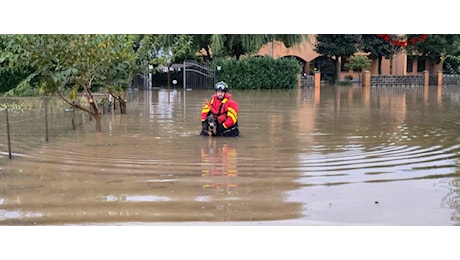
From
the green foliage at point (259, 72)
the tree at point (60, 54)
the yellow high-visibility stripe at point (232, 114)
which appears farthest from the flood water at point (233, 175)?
the green foliage at point (259, 72)

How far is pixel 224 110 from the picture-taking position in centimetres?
1002

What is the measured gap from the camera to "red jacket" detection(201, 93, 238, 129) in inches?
393

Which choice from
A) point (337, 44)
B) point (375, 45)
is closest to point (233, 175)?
point (337, 44)

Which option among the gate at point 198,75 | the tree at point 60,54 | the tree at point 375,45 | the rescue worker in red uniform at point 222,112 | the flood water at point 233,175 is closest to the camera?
the flood water at point 233,175

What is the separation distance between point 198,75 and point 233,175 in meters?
25.8

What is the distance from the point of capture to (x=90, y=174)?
22.6 ft

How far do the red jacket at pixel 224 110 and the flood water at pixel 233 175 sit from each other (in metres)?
0.31

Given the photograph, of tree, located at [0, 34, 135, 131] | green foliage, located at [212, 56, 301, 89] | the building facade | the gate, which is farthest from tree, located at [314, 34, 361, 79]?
tree, located at [0, 34, 135, 131]

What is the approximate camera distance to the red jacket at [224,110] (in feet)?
32.7

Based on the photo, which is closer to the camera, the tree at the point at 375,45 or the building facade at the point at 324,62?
the tree at the point at 375,45

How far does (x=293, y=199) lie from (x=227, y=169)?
1.70 m

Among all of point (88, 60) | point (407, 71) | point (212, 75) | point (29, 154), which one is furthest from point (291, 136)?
point (407, 71)

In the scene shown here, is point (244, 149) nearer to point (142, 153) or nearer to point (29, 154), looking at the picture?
point (142, 153)

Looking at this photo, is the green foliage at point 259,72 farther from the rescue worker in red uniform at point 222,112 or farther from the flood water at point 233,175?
the rescue worker in red uniform at point 222,112
